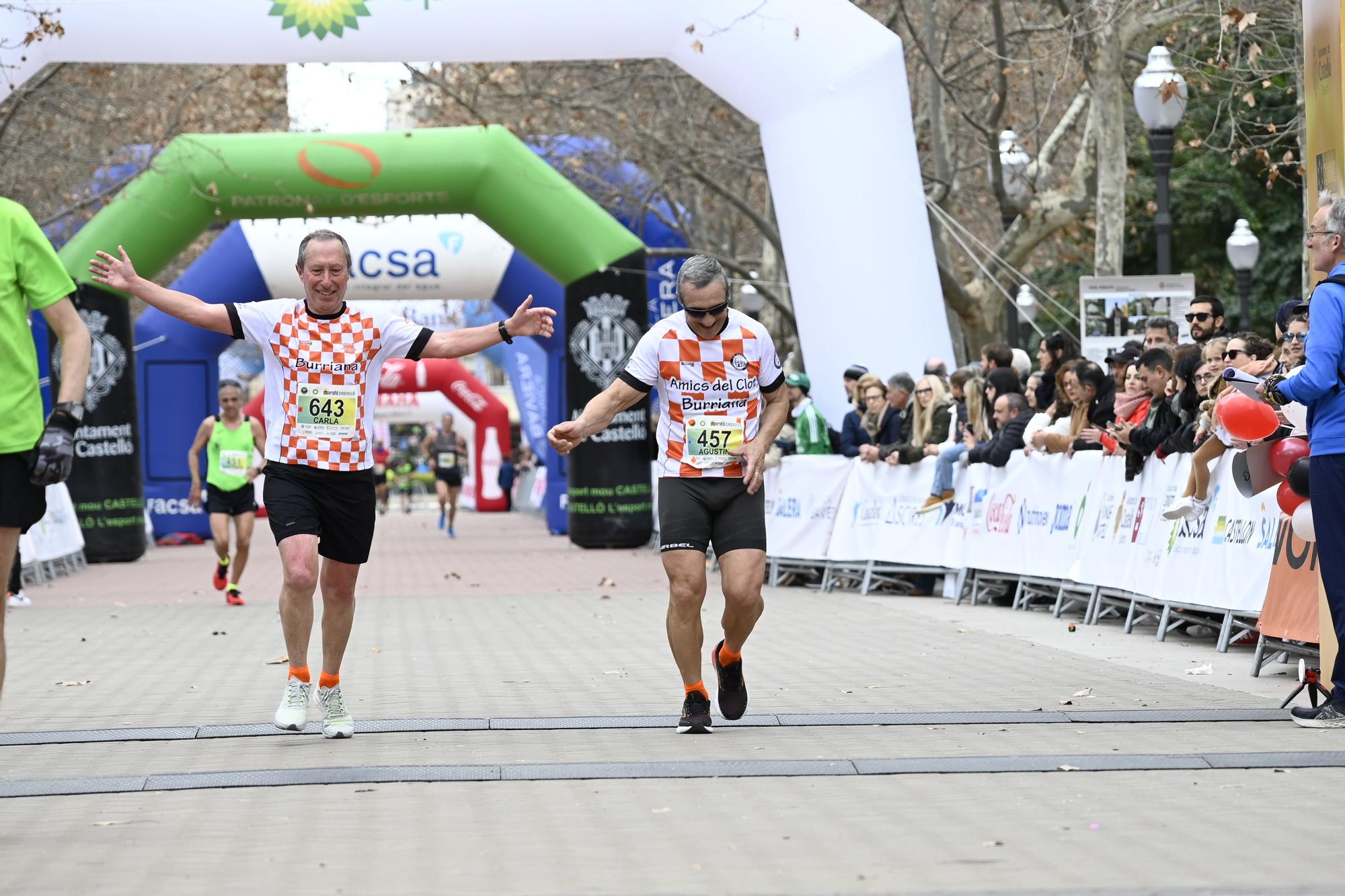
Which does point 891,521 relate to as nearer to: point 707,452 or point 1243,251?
point 707,452

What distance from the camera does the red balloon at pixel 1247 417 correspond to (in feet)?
25.1

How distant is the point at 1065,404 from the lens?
13.5 metres

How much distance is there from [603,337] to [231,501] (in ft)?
28.1

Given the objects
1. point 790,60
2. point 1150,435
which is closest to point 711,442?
point 1150,435

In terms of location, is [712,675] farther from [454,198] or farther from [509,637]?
[454,198]

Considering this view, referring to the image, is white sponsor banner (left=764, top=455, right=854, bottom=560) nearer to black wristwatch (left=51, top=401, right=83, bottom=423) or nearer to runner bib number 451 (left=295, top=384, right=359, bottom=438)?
runner bib number 451 (left=295, top=384, right=359, bottom=438)

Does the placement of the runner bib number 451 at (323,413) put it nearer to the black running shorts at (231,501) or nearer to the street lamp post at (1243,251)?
the black running shorts at (231,501)

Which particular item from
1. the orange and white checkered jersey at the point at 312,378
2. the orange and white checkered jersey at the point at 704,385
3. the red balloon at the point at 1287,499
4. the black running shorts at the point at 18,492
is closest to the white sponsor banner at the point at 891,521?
the red balloon at the point at 1287,499

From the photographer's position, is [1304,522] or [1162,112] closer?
[1304,522]

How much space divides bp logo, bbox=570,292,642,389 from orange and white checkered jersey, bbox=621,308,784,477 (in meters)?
15.8

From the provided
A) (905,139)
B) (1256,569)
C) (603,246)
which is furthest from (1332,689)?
(603,246)

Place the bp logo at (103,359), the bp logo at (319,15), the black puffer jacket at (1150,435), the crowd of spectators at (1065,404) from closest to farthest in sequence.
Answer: the crowd of spectators at (1065,404) < the black puffer jacket at (1150,435) < the bp logo at (319,15) < the bp logo at (103,359)

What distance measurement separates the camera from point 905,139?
58.1 feet

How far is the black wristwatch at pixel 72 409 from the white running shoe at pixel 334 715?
2059 mm
